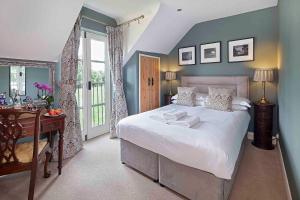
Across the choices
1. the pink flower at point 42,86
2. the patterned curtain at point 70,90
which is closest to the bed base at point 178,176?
the patterned curtain at point 70,90

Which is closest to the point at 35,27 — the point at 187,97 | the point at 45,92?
the point at 45,92

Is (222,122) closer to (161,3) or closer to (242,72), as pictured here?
(242,72)

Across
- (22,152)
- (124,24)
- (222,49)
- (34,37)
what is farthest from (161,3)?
(22,152)

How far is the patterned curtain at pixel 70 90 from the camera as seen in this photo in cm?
295

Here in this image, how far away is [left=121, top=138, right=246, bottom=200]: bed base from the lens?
1.73 m

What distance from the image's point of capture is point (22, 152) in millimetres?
1920

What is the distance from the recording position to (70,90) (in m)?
3.02

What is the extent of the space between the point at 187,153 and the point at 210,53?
10.3ft

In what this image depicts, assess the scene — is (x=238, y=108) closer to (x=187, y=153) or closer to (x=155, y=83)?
(x=187, y=153)

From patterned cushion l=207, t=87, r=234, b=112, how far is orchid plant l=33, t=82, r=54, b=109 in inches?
108

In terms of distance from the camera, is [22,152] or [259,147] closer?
[22,152]

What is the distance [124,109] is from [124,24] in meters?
1.86

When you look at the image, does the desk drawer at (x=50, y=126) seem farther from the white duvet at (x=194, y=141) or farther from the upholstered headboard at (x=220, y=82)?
the upholstered headboard at (x=220, y=82)

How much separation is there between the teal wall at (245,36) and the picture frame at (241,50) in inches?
3.0
